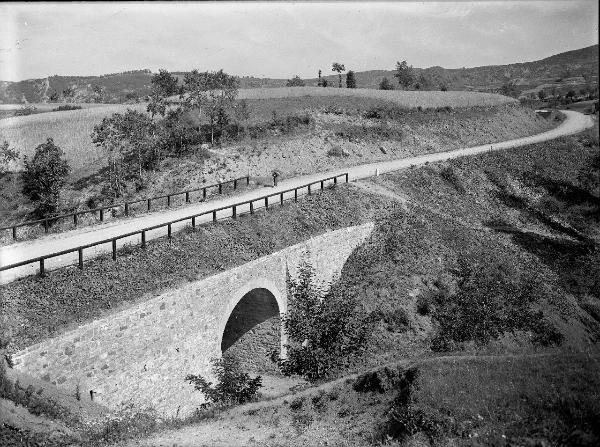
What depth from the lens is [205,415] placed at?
1276cm

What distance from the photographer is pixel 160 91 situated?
39.6 meters

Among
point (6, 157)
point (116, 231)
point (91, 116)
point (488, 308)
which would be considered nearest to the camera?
point (116, 231)

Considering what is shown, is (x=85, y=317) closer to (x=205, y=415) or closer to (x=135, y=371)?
(x=135, y=371)

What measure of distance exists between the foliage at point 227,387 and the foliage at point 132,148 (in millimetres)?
19696

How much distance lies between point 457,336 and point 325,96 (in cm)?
3641

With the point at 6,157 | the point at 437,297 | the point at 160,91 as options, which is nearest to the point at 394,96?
the point at 160,91

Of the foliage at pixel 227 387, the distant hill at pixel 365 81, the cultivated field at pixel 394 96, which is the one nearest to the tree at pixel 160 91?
the cultivated field at pixel 394 96

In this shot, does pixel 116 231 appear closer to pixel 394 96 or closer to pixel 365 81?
pixel 394 96

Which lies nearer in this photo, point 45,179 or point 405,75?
point 45,179

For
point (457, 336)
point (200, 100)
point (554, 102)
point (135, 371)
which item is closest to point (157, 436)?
point (135, 371)

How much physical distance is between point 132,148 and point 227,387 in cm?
2583

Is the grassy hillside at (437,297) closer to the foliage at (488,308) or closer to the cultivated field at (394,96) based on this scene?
the foliage at (488,308)

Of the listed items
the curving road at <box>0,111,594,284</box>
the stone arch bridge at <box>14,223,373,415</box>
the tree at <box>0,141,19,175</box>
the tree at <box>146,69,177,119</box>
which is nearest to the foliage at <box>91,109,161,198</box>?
the tree at <box>146,69,177,119</box>

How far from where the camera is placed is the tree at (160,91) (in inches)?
1430
